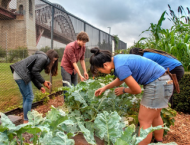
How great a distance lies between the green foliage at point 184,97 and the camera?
3727mm

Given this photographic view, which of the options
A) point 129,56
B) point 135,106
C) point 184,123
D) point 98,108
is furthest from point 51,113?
point 184,123

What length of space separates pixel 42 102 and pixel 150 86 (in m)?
3.09

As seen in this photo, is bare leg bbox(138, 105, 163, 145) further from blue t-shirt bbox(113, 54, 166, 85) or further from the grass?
the grass

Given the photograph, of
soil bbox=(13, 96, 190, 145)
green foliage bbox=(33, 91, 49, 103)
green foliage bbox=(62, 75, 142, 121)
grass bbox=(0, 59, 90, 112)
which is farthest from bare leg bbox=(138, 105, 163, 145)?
green foliage bbox=(33, 91, 49, 103)

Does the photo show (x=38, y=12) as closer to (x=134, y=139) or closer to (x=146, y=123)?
(x=146, y=123)

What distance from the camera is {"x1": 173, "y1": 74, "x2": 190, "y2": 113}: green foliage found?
3.73 m

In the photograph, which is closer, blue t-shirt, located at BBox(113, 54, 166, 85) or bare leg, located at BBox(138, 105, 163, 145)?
blue t-shirt, located at BBox(113, 54, 166, 85)

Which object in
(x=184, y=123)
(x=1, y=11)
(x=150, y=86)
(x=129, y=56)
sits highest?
(x=1, y=11)

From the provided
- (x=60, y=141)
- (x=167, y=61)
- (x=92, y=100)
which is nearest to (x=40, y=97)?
(x=92, y=100)

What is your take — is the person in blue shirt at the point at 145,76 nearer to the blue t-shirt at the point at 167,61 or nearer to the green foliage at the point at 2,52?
the blue t-shirt at the point at 167,61

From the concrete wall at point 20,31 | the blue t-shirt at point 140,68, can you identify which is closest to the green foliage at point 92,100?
the blue t-shirt at point 140,68

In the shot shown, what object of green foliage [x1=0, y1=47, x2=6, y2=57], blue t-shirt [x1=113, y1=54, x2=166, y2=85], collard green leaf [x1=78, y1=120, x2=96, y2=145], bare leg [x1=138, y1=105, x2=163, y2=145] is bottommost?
bare leg [x1=138, y1=105, x2=163, y2=145]

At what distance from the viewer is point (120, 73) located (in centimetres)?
153

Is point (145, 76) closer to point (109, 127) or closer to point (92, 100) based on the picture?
point (92, 100)
